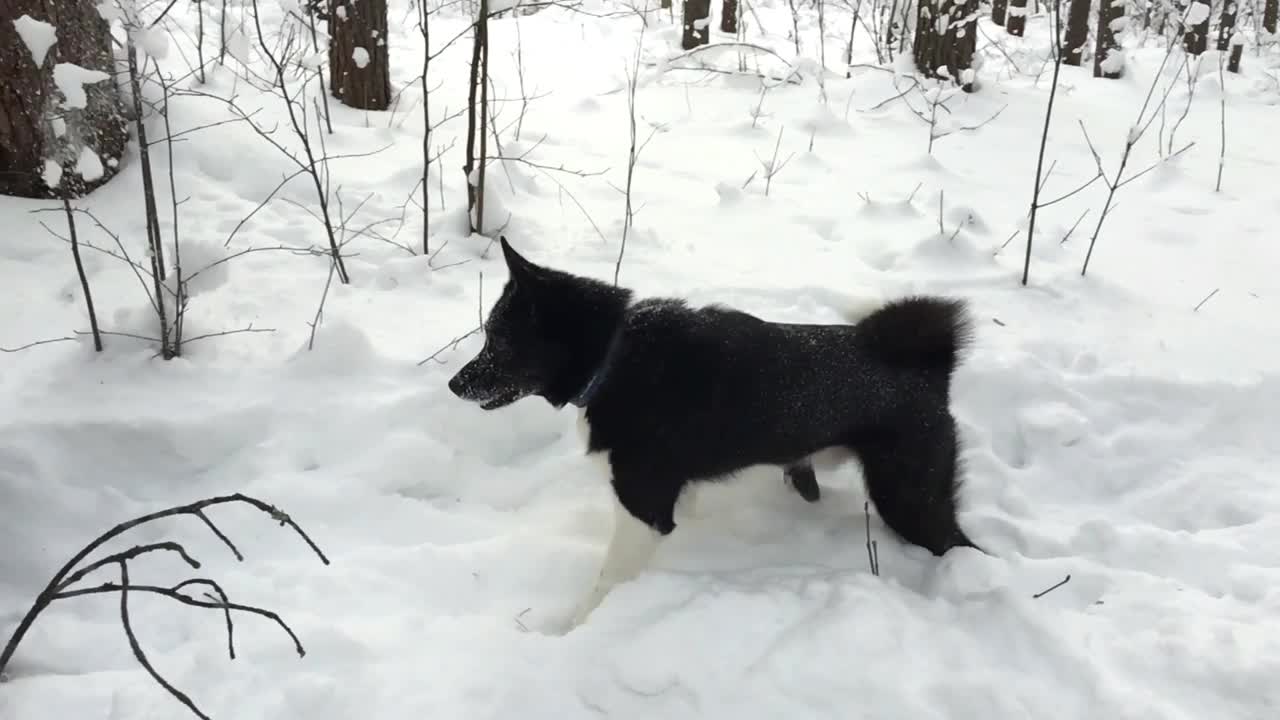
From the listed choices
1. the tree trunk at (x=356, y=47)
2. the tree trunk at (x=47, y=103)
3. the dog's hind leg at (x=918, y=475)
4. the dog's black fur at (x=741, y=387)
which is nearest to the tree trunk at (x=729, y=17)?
the tree trunk at (x=356, y=47)

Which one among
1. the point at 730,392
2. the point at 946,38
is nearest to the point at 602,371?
the point at 730,392

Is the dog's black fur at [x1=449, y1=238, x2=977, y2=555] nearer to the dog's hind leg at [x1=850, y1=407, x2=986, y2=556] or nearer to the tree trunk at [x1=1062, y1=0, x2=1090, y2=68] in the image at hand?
the dog's hind leg at [x1=850, y1=407, x2=986, y2=556]

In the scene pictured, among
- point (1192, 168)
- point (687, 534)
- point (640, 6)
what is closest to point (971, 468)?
point (687, 534)

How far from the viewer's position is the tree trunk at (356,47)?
5309mm

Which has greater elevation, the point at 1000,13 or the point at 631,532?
the point at 1000,13

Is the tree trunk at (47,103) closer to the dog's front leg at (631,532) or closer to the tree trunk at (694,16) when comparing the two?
the dog's front leg at (631,532)

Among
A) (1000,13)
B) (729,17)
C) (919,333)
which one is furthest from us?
(1000,13)

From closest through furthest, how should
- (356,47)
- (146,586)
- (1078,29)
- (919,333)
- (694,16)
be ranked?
(146,586), (919,333), (356,47), (694,16), (1078,29)

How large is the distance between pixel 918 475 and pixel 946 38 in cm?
555

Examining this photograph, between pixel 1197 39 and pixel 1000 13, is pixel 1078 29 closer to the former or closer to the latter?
pixel 1197 39

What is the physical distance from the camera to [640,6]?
11.9 meters

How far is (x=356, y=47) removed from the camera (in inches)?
209

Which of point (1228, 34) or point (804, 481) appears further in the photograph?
point (1228, 34)

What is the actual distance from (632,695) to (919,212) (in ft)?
11.7
